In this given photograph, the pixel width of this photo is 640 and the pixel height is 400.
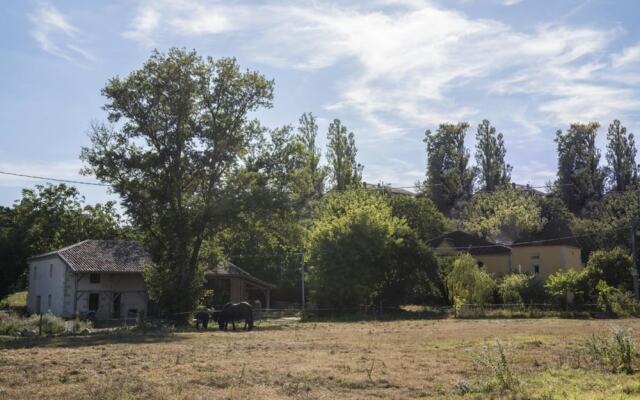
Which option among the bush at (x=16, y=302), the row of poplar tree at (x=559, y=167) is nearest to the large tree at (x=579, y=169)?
the row of poplar tree at (x=559, y=167)

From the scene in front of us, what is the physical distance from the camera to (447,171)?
97.4 meters

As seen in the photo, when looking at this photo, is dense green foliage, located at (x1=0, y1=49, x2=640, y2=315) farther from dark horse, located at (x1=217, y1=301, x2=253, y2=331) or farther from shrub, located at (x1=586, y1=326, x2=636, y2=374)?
shrub, located at (x1=586, y1=326, x2=636, y2=374)

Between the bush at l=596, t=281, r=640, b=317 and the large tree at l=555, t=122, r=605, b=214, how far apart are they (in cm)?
5344

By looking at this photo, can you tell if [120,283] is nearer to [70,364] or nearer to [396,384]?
[70,364]

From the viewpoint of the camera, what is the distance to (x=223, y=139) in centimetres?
4281

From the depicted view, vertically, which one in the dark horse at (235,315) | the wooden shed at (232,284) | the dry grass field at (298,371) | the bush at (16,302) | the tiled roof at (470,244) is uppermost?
the tiled roof at (470,244)

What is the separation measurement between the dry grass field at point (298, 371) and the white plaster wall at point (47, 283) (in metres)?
24.7

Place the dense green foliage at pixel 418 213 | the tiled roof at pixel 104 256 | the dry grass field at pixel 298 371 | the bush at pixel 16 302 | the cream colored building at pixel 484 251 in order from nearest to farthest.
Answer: the dry grass field at pixel 298 371 → the tiled roof at pixel 104 256 → the bush at pixel 16 302 → the cream colored building at pixel 484 251 → the dense green foliage at pixel 418 213

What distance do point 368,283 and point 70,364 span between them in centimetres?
3357

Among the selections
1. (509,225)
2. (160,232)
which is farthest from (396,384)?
(509,225)

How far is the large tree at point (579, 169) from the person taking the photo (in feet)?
309

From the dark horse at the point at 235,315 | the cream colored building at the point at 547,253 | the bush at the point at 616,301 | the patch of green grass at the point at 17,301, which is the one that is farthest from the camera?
the cream colored building at the point at 547,253

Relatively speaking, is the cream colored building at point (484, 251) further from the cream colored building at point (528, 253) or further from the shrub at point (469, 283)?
the shrub at point (469, 283)

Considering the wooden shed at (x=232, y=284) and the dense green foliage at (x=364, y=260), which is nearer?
the dense green foliage at (x=364, y=260)
